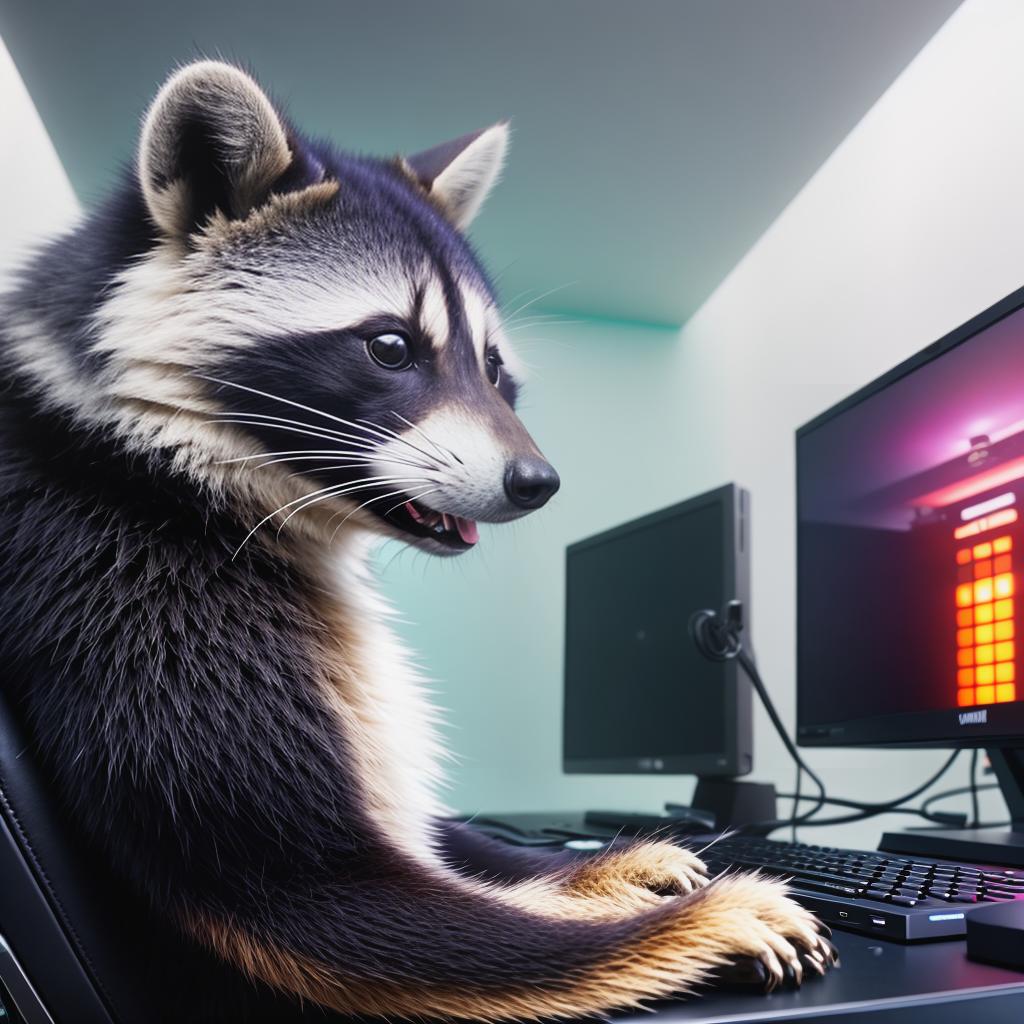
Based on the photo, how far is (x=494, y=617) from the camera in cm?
197

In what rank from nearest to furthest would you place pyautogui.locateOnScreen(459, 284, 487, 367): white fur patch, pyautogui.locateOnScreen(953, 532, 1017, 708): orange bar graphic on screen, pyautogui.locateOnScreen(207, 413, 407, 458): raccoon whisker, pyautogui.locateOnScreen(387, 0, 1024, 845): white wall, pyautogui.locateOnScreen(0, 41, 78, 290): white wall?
1. pyautogui.locateOnScreen(207, 413, 407, 458): raccoon whisker
2. pyautogui.locateOnScreen(459, 284, 487, 367): white fur patch
3. pyautogui.locateOnScreen(953, 532, 1017, 708): orange bar graphic on screen
4. pyautogui.locateOnScreen(0, 41, 78, 290): white wall
5. pyautogui.locateOnScreen(387, 0, 1024, 845): white wall

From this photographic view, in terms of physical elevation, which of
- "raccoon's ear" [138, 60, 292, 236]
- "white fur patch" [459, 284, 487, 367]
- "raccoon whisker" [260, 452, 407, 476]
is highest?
"raccoon's ear" [138, 60, 292, 236]

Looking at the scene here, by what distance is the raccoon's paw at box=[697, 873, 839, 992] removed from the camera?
495mm

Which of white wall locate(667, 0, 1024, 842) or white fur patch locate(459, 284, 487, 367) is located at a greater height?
white wall locate(667, 0, 1024, 842)

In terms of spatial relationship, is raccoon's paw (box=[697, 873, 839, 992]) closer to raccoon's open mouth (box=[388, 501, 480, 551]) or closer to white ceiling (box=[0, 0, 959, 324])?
raccoon's open mouth (box=[388, 501, 480, 551])

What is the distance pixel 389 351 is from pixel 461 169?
0.32 metres

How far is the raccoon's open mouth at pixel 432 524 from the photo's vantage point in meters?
0.78

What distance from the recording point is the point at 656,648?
171 centimetres

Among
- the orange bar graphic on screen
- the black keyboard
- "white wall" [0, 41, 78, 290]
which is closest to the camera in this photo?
the black keyboard

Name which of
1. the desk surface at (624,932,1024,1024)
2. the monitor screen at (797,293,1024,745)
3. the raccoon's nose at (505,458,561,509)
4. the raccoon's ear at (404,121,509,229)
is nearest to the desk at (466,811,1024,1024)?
the desk surface at (624,932,1024,1024)

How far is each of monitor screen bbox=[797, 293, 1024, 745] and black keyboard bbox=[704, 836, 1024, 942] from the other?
24cm

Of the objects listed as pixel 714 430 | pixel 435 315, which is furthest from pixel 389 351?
pixel 714 430

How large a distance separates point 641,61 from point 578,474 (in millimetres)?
780

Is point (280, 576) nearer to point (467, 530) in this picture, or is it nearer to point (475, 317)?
point (467, 530)
